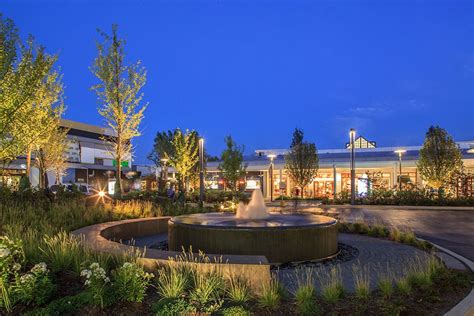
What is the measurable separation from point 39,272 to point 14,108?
7.84 m

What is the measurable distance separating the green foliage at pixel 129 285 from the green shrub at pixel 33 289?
34.6 inches

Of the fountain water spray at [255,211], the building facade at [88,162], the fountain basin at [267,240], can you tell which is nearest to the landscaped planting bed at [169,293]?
the fountain basin at [267,240]

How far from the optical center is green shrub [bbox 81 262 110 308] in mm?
5492

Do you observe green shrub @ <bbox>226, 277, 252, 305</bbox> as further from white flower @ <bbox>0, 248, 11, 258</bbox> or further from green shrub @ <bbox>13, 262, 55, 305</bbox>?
white flower @ <bbox>0, 248, 11, 258</bbox>

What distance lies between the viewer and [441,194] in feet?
100

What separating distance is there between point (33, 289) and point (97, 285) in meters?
0.86

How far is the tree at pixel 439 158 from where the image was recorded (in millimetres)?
31656

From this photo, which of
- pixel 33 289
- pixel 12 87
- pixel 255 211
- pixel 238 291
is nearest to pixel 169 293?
pixel 238 291

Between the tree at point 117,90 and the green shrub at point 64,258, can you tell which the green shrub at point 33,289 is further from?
the tree at point 117,90

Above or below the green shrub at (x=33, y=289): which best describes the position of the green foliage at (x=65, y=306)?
below

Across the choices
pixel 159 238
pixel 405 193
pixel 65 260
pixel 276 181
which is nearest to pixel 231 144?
pixel 276 181

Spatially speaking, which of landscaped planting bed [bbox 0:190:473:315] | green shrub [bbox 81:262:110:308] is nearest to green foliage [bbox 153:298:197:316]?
landscaped planting bed [bbox 0:190:473:315]

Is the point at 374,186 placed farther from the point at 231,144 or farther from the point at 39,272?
the point at 39,272

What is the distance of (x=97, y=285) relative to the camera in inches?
221
